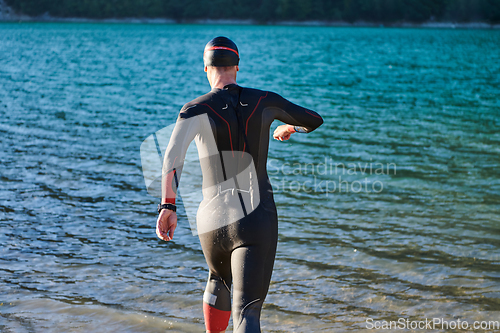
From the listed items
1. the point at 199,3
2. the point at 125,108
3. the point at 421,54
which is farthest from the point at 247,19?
the point at 125,108

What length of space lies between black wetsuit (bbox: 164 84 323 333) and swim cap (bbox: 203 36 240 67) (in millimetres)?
193

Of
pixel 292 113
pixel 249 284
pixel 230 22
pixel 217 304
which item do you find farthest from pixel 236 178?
pixel 230 22

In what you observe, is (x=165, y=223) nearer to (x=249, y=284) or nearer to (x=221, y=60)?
(x=249, y=284)

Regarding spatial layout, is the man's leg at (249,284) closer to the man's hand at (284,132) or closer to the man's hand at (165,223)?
the man's hand at (165,223)

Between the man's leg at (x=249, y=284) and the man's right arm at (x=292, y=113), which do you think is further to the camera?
the man's right arm at (x=292, y=113)

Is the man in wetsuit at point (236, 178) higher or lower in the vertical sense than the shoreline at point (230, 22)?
lower

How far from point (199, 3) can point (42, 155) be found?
149 meters

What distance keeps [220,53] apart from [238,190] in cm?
106

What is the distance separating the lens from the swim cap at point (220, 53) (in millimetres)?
3881

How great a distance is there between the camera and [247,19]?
501 ft

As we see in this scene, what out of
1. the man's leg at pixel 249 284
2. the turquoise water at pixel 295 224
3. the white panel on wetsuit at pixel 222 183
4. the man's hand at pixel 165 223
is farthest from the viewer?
the turquoise water at pixel 295 224

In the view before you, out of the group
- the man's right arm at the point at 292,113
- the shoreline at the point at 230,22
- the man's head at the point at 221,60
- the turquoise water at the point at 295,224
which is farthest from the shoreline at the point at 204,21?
the man's right arm at the point at 292,113

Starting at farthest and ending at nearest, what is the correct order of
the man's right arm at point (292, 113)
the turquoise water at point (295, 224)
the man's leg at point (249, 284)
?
the turquoise water at point (295, 224) < the man's right arm at point (292, 113) < the man's leg at point (249, 284)

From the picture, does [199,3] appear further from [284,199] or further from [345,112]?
[284,199]
